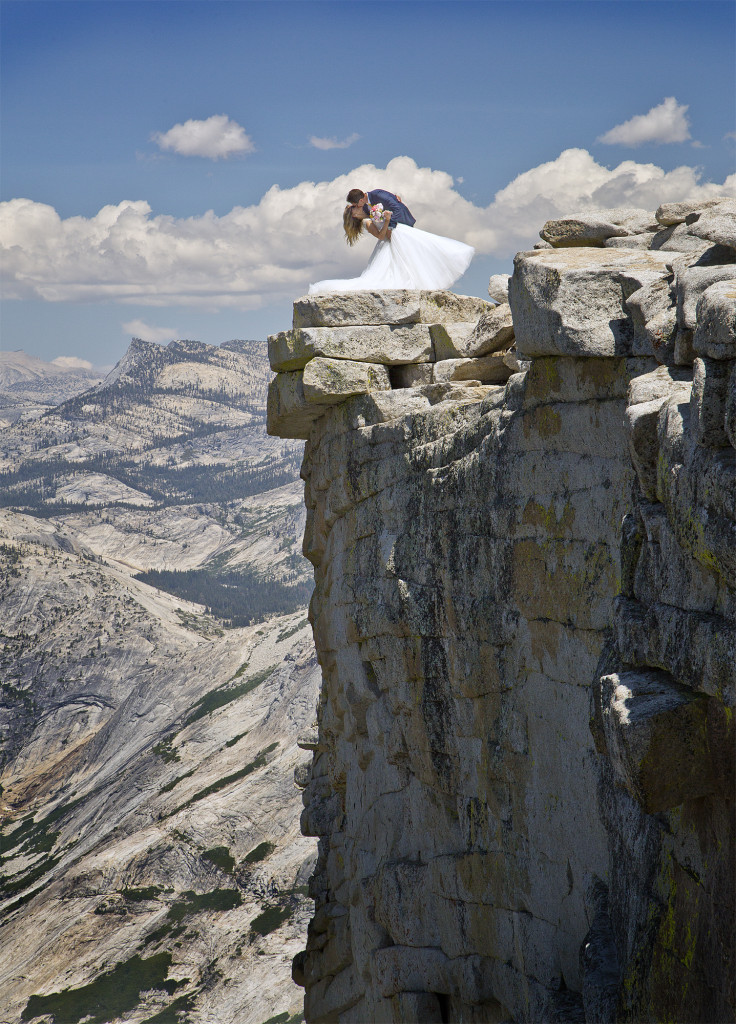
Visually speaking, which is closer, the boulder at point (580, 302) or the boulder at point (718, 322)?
the boulder at point (718, 322)

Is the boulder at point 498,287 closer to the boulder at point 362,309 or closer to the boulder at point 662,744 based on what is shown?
the boulder at point 362,309

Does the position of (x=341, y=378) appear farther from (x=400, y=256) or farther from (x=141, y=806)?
(x=141, y=806)

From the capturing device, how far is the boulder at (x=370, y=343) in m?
14.6

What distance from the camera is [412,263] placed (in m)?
16.0

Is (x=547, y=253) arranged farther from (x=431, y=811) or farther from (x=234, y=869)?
(x=234, y=869)

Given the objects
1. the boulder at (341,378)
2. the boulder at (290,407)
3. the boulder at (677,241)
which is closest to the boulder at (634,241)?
the boulder at (677,241)

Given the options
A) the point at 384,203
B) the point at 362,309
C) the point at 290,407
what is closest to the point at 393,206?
the point at 384,203

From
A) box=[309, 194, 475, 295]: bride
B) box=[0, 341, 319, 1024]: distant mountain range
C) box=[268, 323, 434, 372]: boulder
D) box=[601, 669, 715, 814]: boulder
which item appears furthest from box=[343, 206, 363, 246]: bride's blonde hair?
box=[0, 341, 319, 1024]: distant mountain range

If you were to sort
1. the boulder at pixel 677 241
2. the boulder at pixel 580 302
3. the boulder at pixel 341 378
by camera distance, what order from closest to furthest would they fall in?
the boulder at pixel 580 302, the boulder at pixel 677 241, the boulder at pixel 341 378

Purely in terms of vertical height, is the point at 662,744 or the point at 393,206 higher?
the point at 393,206

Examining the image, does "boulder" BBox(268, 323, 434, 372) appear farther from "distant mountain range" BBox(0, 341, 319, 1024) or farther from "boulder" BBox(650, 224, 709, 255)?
"distant mountain range" BBox(0, 341, 319, 1024)

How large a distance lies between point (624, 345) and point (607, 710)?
3.95m

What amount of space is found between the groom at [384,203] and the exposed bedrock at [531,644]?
2562 mm

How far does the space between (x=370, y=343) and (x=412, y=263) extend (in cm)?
231
